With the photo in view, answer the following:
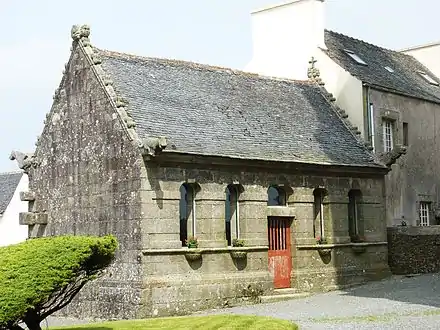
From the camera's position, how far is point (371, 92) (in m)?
27.7

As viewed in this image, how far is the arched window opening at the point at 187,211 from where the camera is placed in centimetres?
2144

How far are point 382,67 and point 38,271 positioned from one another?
2039 centimetres

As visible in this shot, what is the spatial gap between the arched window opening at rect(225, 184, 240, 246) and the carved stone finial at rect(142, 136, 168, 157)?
3.08 meters

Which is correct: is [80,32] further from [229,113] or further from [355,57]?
[355,57]

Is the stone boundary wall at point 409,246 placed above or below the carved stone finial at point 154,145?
below

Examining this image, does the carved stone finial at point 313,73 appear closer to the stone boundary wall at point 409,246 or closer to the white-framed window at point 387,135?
the white-framed window at point 387,135

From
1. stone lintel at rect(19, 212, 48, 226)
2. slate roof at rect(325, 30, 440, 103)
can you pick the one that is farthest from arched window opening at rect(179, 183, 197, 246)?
slate roof at rect(325, 30, 440, 103)

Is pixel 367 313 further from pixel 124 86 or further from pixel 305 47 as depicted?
pixel 305 47

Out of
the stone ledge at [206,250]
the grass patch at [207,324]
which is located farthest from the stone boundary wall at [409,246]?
the grass patch at [207,324]

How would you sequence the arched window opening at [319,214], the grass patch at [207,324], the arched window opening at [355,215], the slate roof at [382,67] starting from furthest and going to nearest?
the slate roof at [382,67]
the arched window opening at [355,215]
the arched window opening at [319,214]
the grass patch at [207,324]

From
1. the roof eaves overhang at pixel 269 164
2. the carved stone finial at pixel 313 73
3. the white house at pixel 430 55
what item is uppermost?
the white house at pixel 430 55

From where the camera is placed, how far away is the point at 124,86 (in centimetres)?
2244

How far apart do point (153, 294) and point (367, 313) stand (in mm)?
5540

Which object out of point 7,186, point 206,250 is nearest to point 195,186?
point 206,250
